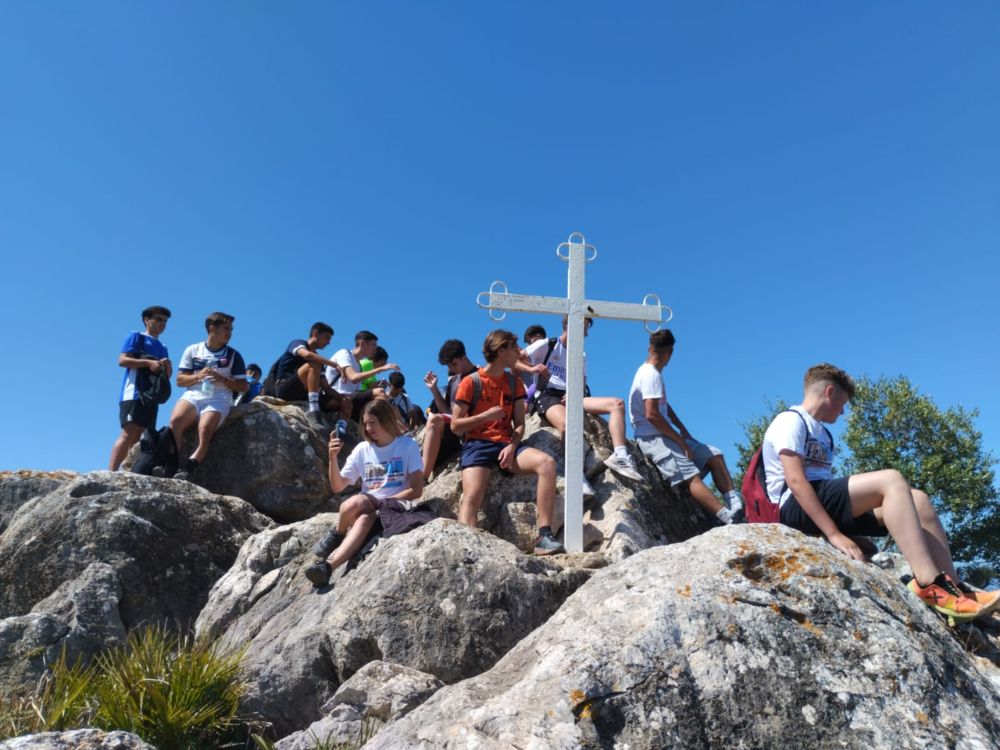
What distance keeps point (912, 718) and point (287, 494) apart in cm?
891

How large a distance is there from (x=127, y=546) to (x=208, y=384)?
2.89 metres

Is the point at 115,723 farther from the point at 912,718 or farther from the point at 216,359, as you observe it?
the point at 216,359

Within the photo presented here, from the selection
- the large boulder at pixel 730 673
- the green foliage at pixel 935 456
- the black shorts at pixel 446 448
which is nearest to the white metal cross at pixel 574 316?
the black shorts at pixel 446 448

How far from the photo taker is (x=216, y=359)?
10516mm

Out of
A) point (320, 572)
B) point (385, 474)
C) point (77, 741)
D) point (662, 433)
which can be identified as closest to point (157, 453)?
point (385, 474)

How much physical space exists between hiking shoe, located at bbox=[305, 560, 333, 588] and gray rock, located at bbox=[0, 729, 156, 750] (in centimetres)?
283

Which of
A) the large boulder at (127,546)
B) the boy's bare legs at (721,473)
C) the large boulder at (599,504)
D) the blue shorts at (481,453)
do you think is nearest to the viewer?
the blue shorts at (481,453)

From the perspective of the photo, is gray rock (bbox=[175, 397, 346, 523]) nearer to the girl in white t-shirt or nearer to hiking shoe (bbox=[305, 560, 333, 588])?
the girl in white t-shirt

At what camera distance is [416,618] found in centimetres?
559

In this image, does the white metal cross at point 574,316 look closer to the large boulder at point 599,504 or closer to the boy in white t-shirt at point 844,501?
the large boulder at point 599,504

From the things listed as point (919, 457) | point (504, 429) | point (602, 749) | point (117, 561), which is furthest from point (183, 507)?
point (919, 457)

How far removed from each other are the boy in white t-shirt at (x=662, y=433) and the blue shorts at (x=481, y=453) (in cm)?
152

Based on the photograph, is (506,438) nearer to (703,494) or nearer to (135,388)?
(703,494)

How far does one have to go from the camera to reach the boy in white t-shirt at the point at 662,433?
327 inches
